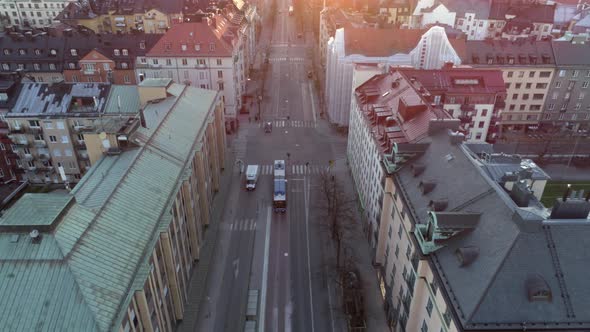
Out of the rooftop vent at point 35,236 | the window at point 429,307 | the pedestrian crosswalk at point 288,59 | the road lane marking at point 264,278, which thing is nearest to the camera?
the rooftop vent at point 35,236

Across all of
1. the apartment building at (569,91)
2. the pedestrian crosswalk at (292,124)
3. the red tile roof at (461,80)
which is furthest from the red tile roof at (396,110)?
the apartment building at (569,91)

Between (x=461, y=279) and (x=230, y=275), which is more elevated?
(x=461, y=279)

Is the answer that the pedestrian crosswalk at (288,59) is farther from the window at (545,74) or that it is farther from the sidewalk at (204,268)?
the sidewalk at (204,268)

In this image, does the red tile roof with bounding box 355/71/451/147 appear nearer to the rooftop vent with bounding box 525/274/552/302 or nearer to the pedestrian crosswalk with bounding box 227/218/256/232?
the pedestrian crosswalk with bounding box 227/218/256/232

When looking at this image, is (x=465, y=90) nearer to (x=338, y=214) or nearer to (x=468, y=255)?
(x=338, y=214)

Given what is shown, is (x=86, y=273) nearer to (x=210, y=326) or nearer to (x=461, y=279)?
(x=210, y=326)

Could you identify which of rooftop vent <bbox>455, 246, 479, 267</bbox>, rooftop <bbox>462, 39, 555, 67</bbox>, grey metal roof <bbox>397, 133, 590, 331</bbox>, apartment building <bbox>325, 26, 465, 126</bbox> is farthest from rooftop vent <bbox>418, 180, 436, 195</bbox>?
rooftop <bbox>462, 39, 555, 67</bbox>

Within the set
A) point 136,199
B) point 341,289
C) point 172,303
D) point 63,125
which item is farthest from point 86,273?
point 63,125
